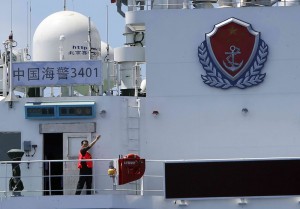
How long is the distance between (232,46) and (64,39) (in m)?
4.92

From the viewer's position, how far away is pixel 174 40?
29.9m

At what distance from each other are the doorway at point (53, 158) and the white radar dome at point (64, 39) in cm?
231

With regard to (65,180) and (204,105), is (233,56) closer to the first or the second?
(204,105)

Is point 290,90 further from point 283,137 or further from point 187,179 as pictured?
point 187,179

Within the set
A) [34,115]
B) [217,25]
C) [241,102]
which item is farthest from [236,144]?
[34,115]

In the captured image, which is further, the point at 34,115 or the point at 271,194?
the point at 34,115

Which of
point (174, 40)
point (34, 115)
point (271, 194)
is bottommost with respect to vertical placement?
point (271, 194)

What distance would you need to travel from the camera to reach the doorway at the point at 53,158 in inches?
1190

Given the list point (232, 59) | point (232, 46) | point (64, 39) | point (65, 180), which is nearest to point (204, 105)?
point (232, 59)

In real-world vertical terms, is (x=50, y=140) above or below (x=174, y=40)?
below

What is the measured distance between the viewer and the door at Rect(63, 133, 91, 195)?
29547 mm

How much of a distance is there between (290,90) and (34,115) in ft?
21.6

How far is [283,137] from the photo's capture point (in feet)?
97.1

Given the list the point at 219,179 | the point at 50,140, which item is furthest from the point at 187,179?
the point at 50,140
